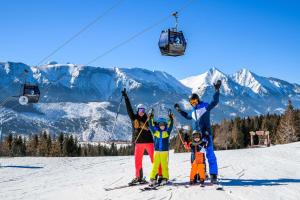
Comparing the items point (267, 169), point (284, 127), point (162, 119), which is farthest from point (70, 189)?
point (284, 127)

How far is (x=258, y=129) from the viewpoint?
94.9 metres

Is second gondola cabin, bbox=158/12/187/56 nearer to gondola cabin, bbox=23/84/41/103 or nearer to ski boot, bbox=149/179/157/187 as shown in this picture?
ski boot, bbox=149/179/157/187

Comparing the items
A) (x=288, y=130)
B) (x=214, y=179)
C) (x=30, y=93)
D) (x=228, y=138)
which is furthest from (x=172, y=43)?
(x=228, y=138)

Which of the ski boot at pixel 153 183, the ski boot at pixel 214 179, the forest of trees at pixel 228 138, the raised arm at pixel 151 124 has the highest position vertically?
the forest of trees at pixel 228 138

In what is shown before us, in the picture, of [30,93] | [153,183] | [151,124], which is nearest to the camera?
[153,183]

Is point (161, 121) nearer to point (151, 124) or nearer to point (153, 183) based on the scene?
point (151, 124)

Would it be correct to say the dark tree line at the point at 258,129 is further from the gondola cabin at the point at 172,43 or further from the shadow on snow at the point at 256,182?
the shadow on snow at the point at 256,182

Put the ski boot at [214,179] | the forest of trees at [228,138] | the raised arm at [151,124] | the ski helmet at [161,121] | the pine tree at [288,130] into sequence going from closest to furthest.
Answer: the ski boot at [214,179], the ski helmet at [161,121], the raised arm at [151,124], the pine tree at [288,130], the forest of trees at [228,138]

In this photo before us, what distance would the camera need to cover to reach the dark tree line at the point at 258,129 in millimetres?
73250

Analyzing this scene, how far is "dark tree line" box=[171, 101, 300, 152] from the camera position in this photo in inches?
2884

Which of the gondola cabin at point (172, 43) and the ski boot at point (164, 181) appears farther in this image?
the gondola cabin at point (172, 43)

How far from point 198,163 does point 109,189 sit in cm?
262

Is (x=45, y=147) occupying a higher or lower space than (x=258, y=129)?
lower

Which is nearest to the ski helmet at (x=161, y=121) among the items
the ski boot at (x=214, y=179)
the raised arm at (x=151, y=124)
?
the raised arm at (x=151, y=124)
